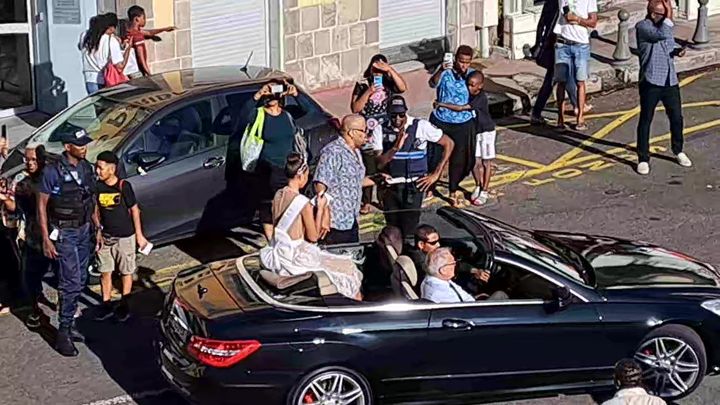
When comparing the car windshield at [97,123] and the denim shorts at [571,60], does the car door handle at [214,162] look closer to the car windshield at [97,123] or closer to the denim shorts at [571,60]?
the car windshield at [97,123]

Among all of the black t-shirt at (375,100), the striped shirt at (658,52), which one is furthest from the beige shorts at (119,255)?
the striped shirt at (658,52)

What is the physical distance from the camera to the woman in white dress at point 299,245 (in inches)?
421

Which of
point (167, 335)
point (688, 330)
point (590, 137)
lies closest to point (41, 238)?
point (167, 335)

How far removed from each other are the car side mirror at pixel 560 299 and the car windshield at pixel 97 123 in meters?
4.65

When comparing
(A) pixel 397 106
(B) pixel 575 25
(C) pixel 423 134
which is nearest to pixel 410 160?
(C) pixel 423 134

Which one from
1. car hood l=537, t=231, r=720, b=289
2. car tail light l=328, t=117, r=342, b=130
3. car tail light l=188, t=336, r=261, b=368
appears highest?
car tail light l=328, t=117, r=342, b=130

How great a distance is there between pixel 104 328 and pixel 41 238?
1.03 metres

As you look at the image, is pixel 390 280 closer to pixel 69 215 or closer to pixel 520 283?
pixel 520 283

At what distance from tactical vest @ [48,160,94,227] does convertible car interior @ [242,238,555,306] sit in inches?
55.8

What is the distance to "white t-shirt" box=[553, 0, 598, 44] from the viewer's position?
17875 millimetres

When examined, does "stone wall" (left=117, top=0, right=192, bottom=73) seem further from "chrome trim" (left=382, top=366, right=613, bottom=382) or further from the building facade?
"chrome trim" (left=382, top=366, right=613, bottom=382)

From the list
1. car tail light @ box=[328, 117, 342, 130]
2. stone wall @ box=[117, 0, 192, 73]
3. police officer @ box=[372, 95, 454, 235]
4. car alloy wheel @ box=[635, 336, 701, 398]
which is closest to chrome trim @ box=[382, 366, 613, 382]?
car alloy wheel @ box=[635, 336, 701, 398]

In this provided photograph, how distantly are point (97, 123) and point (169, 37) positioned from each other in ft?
15.0

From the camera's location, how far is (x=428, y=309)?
1045cm
